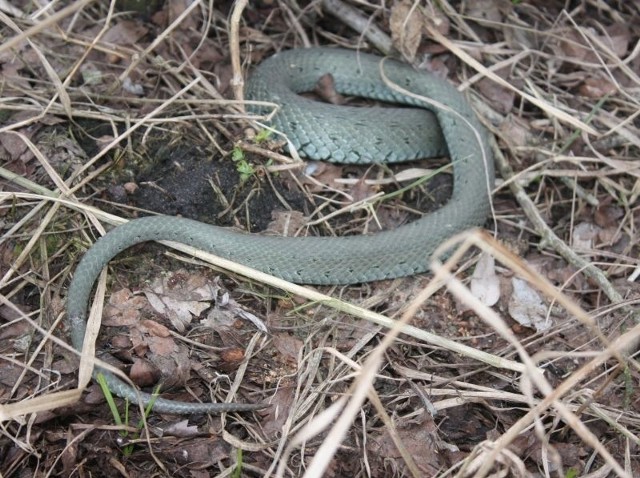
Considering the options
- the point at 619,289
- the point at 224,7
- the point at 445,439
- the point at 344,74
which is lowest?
the point at 445,439

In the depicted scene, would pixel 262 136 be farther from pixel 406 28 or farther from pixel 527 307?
pixel 527 307

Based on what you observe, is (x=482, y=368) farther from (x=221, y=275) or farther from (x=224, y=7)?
(x=224, y=7)

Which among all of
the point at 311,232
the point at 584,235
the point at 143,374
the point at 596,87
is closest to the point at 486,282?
the point at 584,235

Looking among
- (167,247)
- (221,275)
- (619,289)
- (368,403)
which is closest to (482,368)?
(368,403)

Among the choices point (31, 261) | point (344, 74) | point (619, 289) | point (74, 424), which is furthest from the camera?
point (344, 74)

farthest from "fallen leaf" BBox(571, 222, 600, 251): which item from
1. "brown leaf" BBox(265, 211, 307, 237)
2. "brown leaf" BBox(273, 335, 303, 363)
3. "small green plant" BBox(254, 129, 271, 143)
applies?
"small green plant" BBox(254, 129, 271, 143)

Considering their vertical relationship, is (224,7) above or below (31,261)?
above

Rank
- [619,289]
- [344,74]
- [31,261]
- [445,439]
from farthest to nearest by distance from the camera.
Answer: [344,74], [619,289], [31,261], [445,439]
